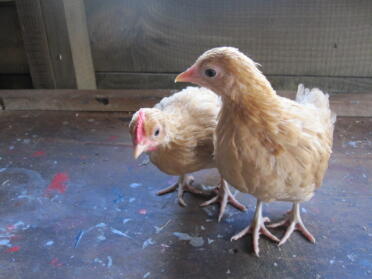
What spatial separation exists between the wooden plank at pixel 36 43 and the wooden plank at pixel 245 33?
0.38 metres

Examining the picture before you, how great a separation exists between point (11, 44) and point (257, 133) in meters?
2.54

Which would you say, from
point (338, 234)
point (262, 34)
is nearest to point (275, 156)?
point (338, 234)

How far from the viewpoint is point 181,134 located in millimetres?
1318

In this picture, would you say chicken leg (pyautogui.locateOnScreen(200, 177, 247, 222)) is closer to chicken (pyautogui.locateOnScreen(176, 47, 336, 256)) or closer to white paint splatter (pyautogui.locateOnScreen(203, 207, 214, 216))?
white paint splatter (pyautogui.locateOnScreen(203, 207, 214, 216))

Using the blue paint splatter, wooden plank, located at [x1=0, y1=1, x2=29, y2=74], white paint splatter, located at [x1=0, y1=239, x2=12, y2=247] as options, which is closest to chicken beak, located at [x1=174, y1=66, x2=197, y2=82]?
the blue paint splatter

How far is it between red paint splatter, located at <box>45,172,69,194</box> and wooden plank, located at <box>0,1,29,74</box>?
151cm

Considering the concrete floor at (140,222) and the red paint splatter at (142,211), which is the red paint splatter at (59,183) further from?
the red paint splatter at (142,211)

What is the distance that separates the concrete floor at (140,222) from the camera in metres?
1.21

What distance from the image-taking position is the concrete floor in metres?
1.21

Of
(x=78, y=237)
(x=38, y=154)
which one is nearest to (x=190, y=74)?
(x=78, y=237)

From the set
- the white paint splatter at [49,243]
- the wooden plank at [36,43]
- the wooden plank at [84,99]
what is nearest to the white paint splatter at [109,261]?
the white paint splatter at [49,243]

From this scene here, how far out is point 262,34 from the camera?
2.23 metres

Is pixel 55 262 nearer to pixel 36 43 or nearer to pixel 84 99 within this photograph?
pixel 84 99

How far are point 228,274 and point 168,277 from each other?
231 mm
